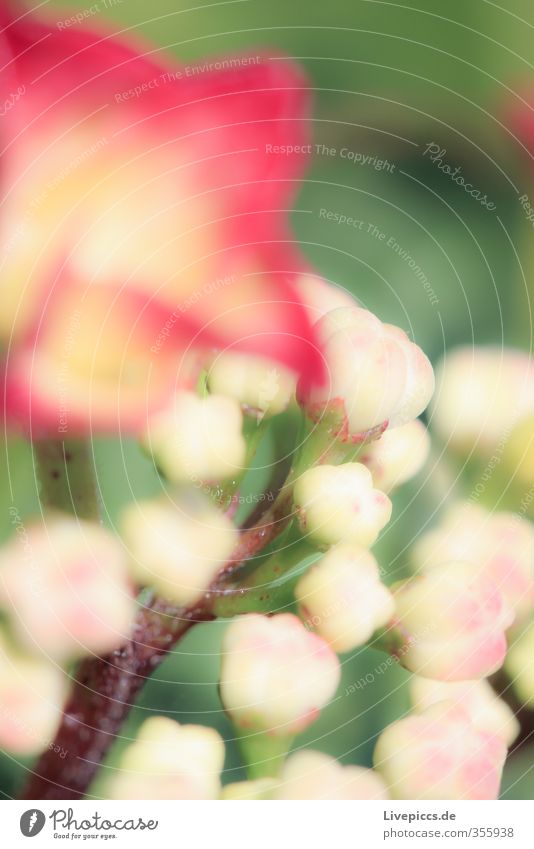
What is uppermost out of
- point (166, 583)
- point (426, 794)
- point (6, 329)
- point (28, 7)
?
point (28, 7)

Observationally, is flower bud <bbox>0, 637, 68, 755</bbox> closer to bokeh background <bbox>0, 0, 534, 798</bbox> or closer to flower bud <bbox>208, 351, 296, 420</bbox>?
bokeh background <bbox>0, 0, 534, 798</bbox>

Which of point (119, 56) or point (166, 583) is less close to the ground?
point (119, 56)

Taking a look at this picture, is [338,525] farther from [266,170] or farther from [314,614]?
[266,170]

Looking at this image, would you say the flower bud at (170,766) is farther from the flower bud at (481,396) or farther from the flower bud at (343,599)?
the flower bud at (481,396)

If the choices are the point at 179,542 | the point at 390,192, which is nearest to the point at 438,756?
the point at 179,542

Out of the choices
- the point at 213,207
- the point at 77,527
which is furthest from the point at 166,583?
the point at 213,207
